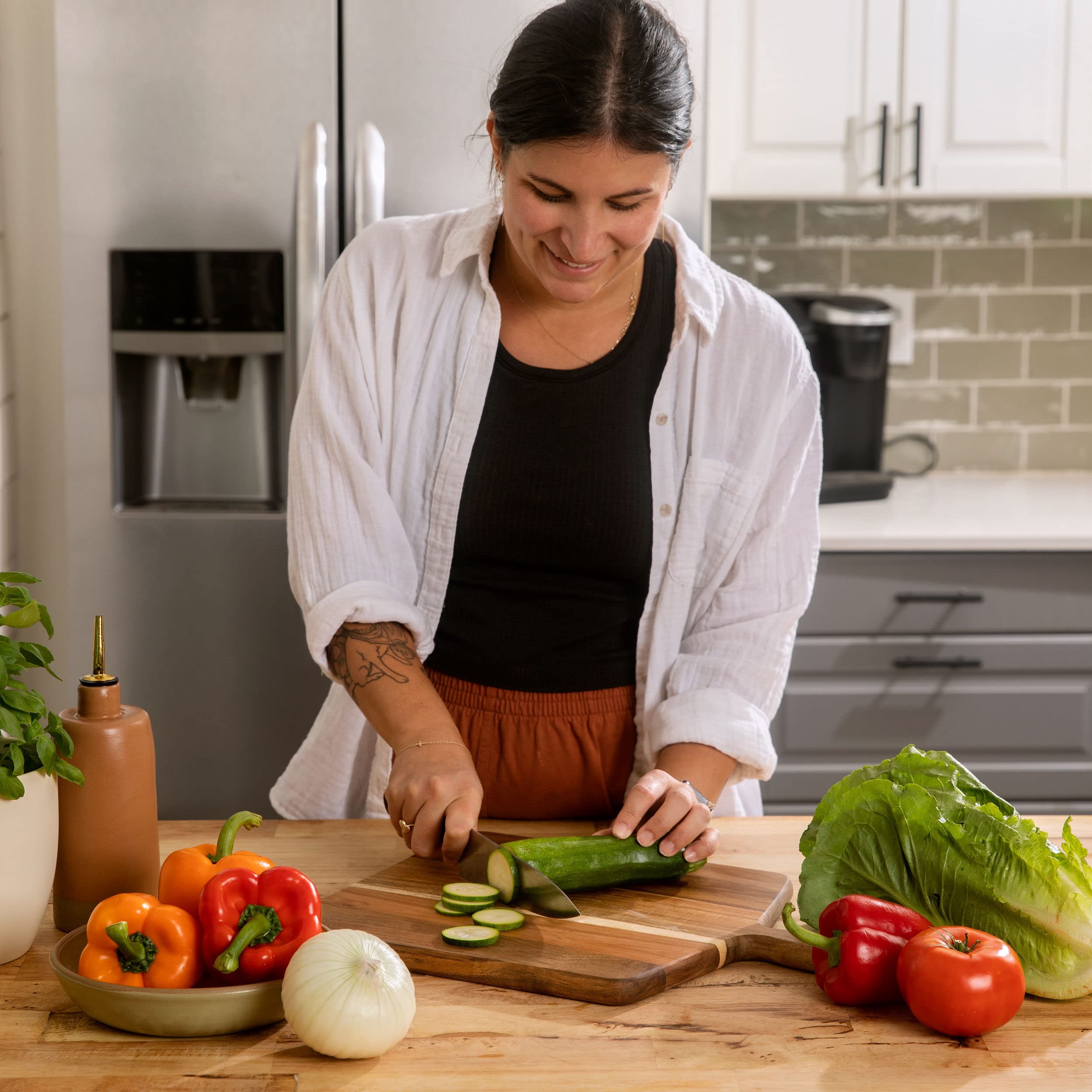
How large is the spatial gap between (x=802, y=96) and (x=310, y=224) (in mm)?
1154

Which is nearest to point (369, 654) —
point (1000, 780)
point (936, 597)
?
point (936, 597)

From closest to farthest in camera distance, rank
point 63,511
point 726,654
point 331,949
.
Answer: point 331,949 < point 726,654 < point 63,511

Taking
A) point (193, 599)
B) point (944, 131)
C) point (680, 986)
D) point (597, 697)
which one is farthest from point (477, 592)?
point (944, 131)

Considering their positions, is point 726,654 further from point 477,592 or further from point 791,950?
point 791,950

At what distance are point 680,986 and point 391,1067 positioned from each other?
0.88 feet

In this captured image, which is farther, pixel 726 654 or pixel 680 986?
pixel 726 654

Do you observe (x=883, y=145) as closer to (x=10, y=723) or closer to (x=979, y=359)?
(x=979, y=359)

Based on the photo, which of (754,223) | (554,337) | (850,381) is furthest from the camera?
(754,223)

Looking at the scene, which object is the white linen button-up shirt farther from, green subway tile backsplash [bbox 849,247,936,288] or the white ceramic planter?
green subway tile backsplash [bbox 849,247,936,288]

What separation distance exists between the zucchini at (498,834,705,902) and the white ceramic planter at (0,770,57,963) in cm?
39

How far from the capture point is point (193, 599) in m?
2.38

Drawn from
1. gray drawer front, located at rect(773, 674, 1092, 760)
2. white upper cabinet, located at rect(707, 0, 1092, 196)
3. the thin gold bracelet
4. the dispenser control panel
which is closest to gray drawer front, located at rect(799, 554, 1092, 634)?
gray drawer front, located at rect(773, 674, 1092, 760)

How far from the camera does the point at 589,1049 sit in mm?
943

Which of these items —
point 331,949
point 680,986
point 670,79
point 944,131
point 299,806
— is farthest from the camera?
point 944,131
